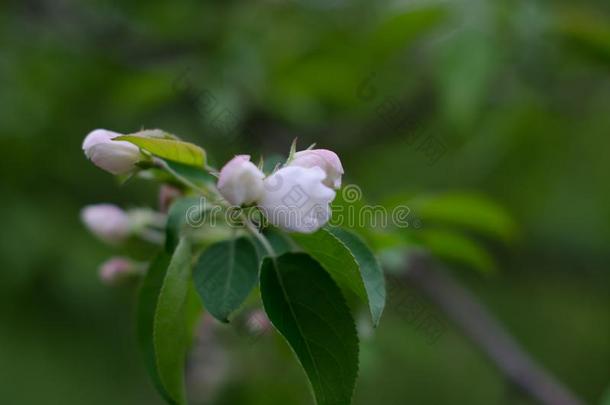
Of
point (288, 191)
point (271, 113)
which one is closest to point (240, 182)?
point (288, 191)

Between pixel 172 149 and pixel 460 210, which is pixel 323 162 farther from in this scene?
pixel 460 210

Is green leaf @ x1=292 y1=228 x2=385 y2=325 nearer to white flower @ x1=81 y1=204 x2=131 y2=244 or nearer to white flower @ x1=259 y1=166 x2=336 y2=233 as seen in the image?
white flower @ x1=259 y1=166 x2=336 y2=233

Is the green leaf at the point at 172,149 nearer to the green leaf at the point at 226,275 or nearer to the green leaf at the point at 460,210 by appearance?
the green leaf at the point at 226,275

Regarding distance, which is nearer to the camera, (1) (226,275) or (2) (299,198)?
(2) (299,198)

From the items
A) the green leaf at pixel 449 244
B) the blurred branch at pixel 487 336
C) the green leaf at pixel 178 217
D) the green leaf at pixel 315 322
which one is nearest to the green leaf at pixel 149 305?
the green leaf at pixel 178 217

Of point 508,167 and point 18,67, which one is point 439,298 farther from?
point 18,67

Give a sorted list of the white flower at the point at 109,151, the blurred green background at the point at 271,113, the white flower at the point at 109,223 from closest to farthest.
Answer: the white flower at the point at 109,151 < the white flower at the point at 109,223 < the blurred green background at the point at 271,113

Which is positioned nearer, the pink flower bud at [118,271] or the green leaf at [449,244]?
the pink flower bud at [118,271]
